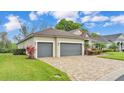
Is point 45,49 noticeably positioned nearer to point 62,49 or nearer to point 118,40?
point 62,49

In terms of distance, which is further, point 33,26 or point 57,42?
point 57,42

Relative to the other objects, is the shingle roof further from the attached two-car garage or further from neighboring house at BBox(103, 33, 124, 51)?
neighboring house at BBox(103, 33, 124, 51)

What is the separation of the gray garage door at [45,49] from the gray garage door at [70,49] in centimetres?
129

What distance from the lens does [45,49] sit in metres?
18.2

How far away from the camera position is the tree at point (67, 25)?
1945 cm

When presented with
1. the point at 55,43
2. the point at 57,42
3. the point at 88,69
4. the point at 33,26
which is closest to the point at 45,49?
the point at 55,43

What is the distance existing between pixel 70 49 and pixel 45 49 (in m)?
3.08

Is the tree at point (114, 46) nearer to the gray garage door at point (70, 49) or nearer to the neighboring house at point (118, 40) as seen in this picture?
the neighboring house at point (118, 40)

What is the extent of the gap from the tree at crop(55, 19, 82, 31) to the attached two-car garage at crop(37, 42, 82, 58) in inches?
77.3

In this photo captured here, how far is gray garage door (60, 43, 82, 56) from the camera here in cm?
1944

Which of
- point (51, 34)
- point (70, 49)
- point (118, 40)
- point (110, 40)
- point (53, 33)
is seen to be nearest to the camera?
point (51, 34)

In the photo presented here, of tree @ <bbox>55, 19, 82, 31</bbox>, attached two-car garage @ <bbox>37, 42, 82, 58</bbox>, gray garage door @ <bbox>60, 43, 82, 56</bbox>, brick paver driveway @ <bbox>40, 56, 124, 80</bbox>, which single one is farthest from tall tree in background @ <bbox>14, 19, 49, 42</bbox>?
brick paver driveway @ <bbox>40, 56, 124, 80</bbox>

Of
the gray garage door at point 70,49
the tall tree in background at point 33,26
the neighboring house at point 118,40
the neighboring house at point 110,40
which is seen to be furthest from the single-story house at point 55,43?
the neighboring house at point 118,40
